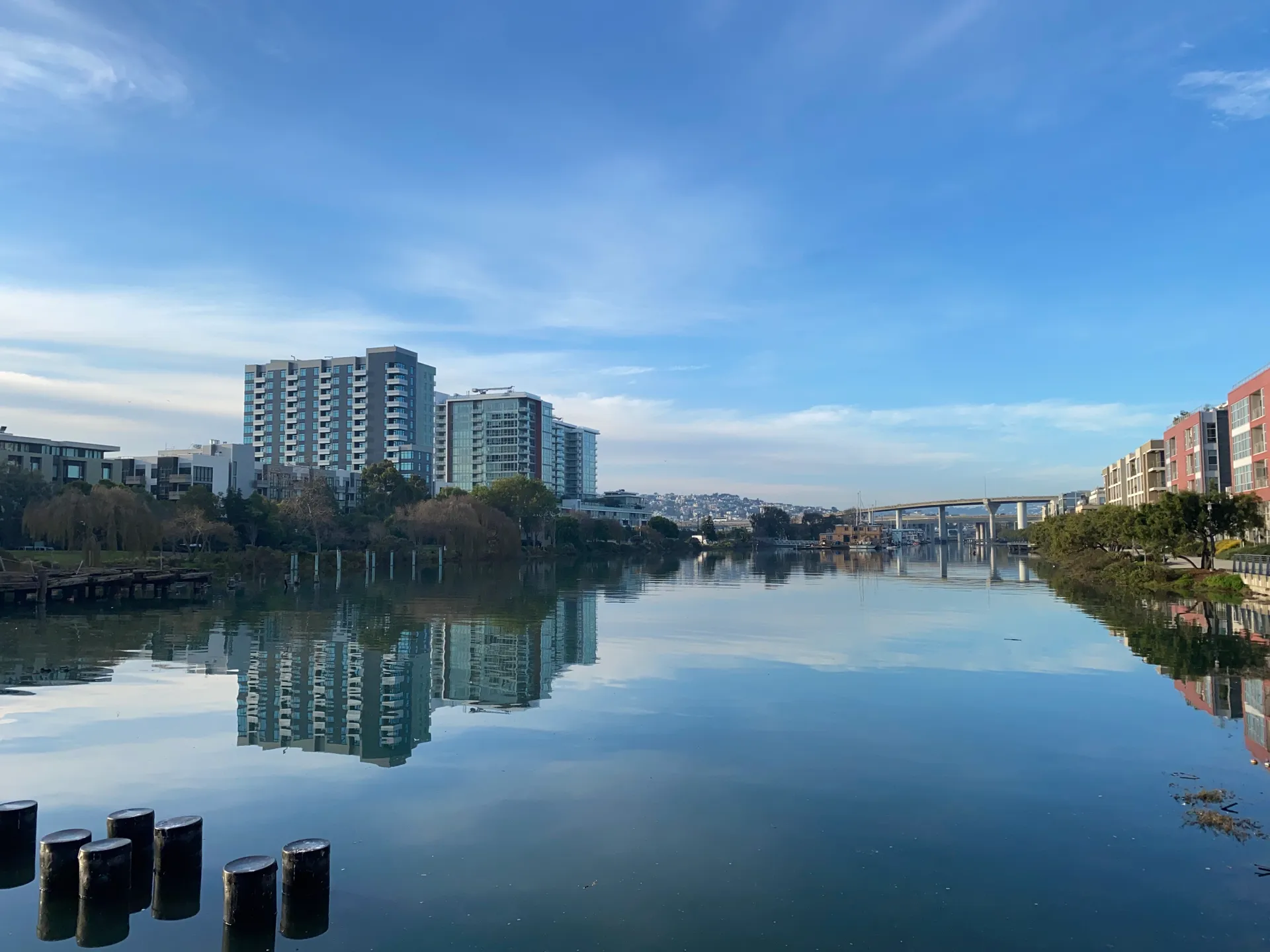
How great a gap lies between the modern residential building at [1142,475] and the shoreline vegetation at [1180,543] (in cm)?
2881

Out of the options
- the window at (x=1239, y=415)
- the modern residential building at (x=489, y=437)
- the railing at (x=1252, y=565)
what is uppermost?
the modern residential building at (x=489, y=437)

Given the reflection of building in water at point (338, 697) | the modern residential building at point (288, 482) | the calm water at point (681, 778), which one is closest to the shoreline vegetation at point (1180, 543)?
the calm water at point (681, 778)

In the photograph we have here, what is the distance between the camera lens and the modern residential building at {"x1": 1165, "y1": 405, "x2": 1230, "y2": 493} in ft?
245

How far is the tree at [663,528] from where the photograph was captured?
502 feet

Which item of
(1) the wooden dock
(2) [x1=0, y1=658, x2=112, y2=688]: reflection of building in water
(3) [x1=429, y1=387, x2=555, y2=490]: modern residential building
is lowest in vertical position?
(2) [x1=0, y1=658, x2=112, y2=688]: reflection of building in water

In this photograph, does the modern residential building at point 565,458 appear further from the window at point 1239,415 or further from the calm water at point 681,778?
the calm water at point 681,778

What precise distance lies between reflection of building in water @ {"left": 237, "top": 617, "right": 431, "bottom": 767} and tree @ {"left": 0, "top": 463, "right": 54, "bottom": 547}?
46.0 metres

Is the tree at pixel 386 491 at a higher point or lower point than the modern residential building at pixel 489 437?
lower

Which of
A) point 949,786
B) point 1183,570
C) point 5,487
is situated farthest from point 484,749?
point 5,487

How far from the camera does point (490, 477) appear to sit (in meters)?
171

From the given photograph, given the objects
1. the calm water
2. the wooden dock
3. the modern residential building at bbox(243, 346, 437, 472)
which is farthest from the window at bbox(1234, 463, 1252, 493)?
the modern residential building at bbox(243, 346, 437, 472)

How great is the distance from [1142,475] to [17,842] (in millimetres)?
110132

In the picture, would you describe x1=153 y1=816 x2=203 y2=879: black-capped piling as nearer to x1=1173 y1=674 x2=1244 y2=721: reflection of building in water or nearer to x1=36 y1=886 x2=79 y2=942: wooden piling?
x1=36 y1=886 x2=79 y2=942: wooden piling

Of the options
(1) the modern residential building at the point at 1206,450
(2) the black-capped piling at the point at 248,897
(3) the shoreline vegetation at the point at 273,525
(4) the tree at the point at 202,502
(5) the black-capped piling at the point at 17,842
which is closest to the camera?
(2) the black-capped piling at the point at 248,897
